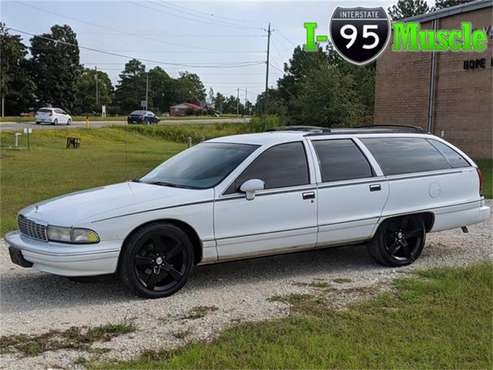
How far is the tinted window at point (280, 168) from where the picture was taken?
18.7 ft

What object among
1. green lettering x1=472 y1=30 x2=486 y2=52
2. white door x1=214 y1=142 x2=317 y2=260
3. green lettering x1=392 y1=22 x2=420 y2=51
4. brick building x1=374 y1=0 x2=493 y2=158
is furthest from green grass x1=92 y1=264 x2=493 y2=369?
green lettering x1=392 y1=22 x2=420 y2=51

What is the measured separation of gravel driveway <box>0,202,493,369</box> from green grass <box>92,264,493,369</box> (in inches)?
9.0

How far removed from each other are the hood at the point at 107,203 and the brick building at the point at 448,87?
17.8m

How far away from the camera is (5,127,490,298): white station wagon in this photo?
506 cm

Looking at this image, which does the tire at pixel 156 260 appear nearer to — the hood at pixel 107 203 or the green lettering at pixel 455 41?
the hood at pixel 107 203

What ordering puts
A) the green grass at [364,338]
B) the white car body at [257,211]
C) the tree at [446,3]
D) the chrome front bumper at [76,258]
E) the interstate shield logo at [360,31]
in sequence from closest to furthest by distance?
the green grass at [364,338], the chrome front bumper at [76,258], the white car body at [257,211], the interstate shield logo at [360,31], the tree at [446,3]

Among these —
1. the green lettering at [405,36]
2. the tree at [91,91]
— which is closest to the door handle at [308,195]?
the green lettering at [405,36]

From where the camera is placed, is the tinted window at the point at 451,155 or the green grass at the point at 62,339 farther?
the tinted window at the point at 451,155

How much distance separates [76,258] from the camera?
192 inches

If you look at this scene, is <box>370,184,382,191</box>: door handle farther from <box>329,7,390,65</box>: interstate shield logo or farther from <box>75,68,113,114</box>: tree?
<box>75,68,113,114</box>: tree

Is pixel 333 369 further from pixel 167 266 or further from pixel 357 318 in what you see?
pixel 167 266

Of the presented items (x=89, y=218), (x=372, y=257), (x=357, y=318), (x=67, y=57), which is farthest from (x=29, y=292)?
(x=67, y=57)

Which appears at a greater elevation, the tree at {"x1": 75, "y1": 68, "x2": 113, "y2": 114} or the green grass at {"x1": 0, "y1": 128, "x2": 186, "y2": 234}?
the tree at {"x1": 75, "y1": 68, "x2": 113, "y2": 114}

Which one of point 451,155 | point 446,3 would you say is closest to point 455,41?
point 451,155
